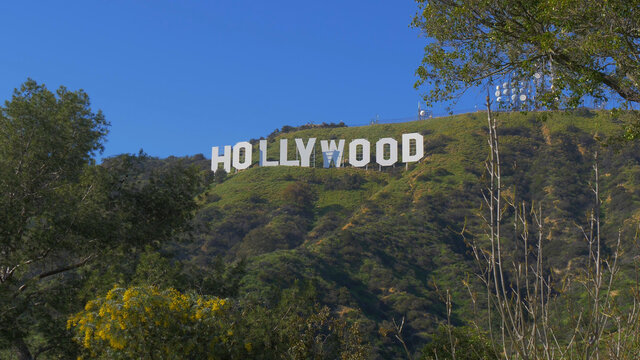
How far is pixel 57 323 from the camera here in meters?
11.3

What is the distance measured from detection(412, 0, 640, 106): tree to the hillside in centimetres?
1857

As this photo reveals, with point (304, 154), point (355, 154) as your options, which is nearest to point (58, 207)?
point (355, 154)

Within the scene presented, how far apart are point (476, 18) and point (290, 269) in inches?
1126

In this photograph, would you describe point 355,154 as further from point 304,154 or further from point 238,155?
point 238,155

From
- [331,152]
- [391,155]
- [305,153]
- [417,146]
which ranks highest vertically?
[331,152]

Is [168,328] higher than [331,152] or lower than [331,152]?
lower

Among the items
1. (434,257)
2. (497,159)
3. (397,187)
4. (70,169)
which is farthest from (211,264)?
(397,187)

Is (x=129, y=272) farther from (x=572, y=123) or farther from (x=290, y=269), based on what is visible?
(x=572, y=123)

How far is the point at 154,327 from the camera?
813cm

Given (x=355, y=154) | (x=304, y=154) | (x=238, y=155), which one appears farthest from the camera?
(x=238, y=155)

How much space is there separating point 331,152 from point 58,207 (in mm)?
50784

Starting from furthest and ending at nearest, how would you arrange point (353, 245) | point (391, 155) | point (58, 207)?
point (391, 155)
point (353, 245)
point (58, 207)

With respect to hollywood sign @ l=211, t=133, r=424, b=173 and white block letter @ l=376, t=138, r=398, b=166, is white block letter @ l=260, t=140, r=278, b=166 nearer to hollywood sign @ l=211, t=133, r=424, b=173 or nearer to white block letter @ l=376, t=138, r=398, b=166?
hollywood sign @ l=211, t=133, r=424, b=173

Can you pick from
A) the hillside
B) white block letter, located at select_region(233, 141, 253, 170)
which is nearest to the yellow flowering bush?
the hillside
